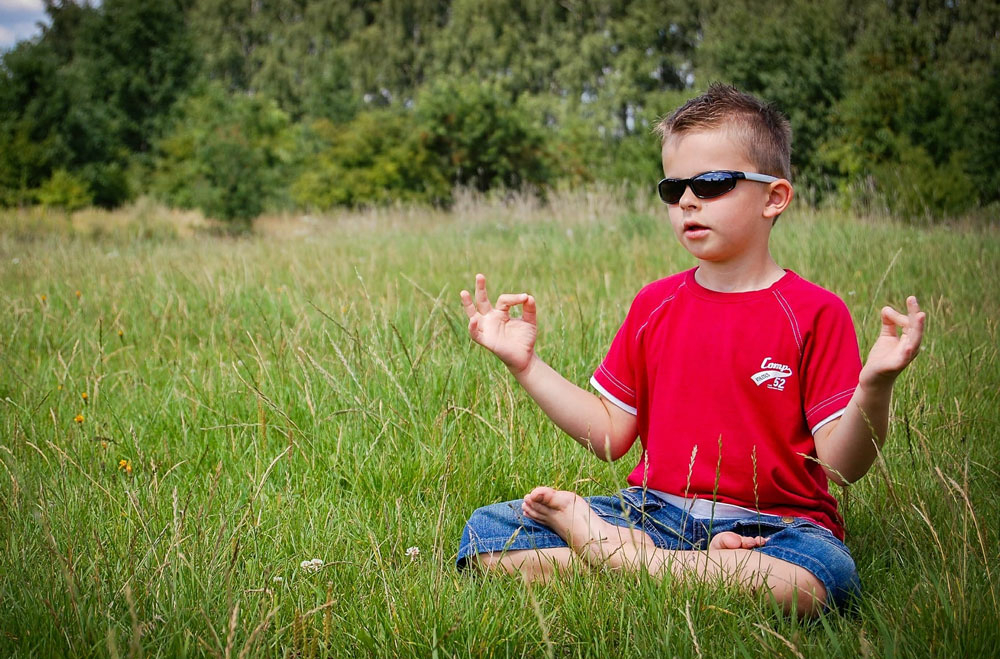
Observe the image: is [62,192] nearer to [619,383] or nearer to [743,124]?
[619,383]

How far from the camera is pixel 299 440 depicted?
8.11ft

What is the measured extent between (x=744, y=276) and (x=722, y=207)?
0.17 m

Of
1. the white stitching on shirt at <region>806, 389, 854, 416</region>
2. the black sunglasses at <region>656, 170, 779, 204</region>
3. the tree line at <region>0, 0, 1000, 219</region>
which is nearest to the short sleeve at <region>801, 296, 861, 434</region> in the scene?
the white stitching on shirt at <region>806, 389, 854, 416</region>

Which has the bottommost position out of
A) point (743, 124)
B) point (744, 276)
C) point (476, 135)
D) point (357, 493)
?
point (357, 493)

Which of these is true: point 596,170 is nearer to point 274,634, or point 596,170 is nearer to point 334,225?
A: point 334,225

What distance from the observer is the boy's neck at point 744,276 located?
5.88ft

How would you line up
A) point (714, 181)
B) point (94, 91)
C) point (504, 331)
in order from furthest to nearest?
point (94, 91) → point (504, 331) → point (714, 181)

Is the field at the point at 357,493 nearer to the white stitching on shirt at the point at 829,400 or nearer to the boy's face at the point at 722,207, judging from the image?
the white stitching on shirt at the point at 829,400

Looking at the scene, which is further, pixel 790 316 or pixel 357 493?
pixel 357 493

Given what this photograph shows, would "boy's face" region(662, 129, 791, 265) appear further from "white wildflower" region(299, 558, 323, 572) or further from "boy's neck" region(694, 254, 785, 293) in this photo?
"white wildflower" region(299, 558, 323, 572)

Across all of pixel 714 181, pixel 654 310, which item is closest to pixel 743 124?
pixel 714 181

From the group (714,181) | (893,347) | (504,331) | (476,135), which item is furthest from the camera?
(476,135)

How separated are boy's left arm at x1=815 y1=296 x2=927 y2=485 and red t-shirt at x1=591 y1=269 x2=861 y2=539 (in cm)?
6

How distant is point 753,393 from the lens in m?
1.71
